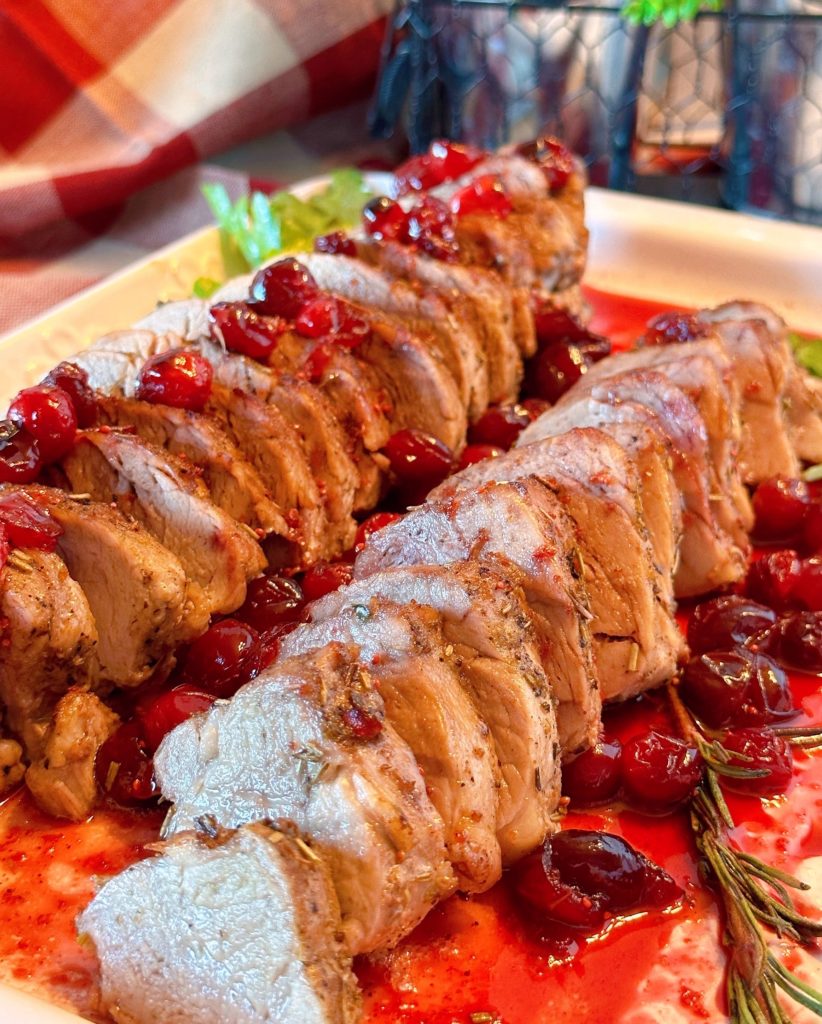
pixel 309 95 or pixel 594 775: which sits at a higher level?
pixel 309 95

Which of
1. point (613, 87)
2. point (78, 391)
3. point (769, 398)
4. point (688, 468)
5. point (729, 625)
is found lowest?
point (729, 625)

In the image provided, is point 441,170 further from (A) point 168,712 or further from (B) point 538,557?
(A) point 168,712

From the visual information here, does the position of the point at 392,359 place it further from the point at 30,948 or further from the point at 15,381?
the point at 30,948

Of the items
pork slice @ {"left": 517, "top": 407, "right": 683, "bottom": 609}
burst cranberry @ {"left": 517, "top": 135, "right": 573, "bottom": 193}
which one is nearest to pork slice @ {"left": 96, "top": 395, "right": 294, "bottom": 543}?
pork slice @ {"left": 517, "top": 407, "right": 683, "bottom": 609}

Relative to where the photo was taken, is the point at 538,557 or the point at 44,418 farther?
the point at 44,418

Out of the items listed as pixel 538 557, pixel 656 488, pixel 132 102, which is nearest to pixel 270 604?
pixel 538 557

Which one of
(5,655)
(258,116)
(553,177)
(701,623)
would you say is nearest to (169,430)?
(5,655)

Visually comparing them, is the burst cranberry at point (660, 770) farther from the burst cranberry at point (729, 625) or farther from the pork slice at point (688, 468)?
the pork slice at point (688, 468)
